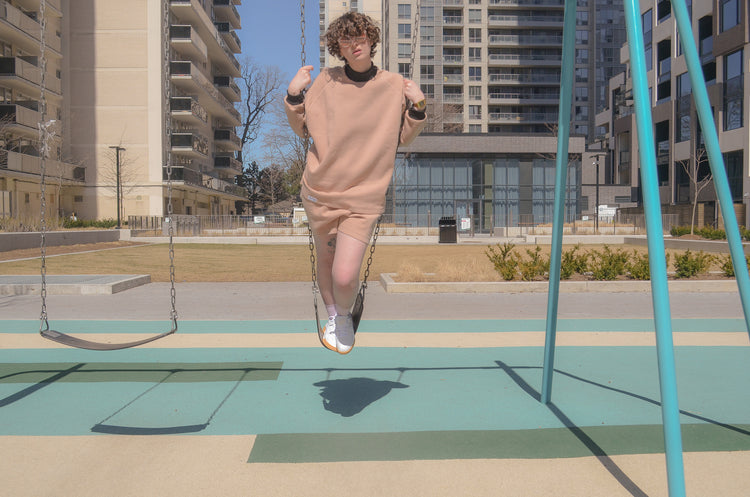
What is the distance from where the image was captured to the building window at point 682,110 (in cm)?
4834

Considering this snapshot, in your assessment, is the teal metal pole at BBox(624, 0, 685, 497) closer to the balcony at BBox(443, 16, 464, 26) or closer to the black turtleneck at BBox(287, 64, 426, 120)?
the black turtleneck at BBox(287, 64, 426, 120)

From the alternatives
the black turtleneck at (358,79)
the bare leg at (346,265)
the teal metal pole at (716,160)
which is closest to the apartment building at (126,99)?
the black turtleneck at (358,79)

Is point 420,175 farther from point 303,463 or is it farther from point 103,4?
point 303,463

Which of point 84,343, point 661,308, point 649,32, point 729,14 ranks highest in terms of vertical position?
point 649,32

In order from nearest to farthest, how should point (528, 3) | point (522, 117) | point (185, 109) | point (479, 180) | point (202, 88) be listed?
point (185, 109) < point (479, 180) < point (202, 88) < point (528, 3) < point (522, 117)

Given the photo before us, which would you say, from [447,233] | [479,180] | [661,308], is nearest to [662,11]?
[479,180]

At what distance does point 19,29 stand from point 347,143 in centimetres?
4439

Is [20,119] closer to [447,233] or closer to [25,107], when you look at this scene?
[25,107]

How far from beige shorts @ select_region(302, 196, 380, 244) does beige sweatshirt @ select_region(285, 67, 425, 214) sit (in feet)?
0.12

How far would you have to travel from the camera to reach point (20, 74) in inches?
1564

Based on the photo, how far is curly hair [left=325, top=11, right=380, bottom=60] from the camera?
3887 millimetres

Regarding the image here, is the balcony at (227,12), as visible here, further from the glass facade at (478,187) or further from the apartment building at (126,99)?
the glass facade at (478,187)

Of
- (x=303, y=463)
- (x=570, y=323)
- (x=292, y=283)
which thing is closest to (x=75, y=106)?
(x=292, y=283)

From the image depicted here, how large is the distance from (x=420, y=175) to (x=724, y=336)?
44.8 meters
